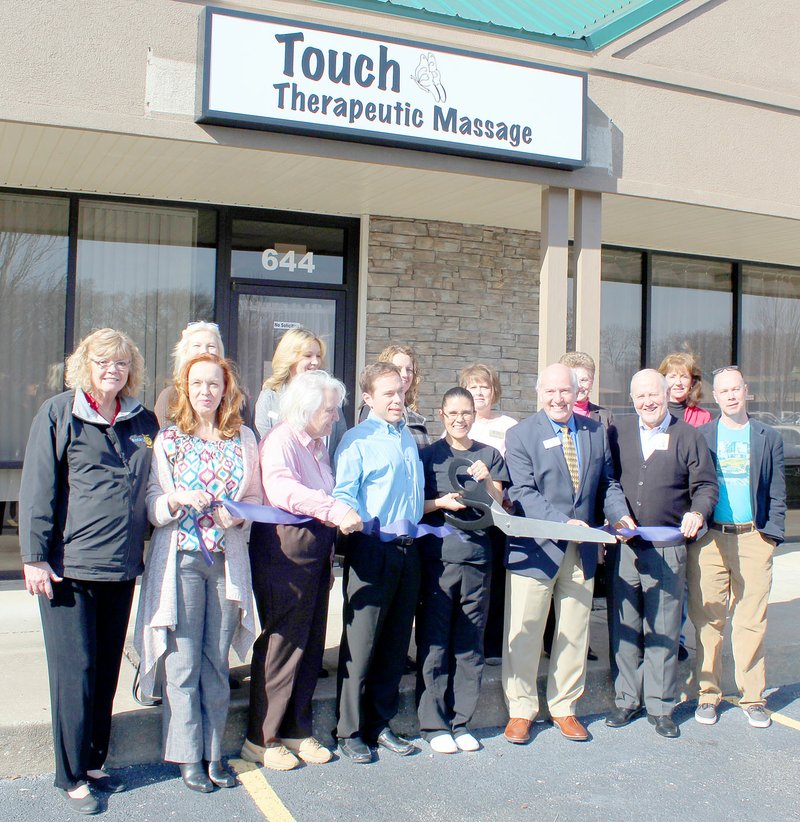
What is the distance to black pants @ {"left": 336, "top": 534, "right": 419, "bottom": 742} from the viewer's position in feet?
13.4

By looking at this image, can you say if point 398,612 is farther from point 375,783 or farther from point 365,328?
point 365,328

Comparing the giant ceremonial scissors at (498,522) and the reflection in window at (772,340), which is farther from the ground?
the reflection in window at (772,340)

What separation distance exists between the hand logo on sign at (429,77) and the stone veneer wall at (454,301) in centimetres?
196

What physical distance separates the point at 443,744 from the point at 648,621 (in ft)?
4.33

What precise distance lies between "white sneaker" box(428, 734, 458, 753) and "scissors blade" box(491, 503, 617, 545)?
41.1 inches

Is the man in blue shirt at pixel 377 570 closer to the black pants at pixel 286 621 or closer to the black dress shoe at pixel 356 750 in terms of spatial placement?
the black dress shoe at pixel 356 750

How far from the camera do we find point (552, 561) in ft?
14.7

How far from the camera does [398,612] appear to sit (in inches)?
165

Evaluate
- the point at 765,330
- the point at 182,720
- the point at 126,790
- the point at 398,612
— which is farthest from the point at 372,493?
the point at 765,330

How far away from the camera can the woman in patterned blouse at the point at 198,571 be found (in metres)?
3.69

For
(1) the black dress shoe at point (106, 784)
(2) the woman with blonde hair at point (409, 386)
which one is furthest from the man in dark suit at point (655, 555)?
(1) the black dress shoe at point (106, 784)

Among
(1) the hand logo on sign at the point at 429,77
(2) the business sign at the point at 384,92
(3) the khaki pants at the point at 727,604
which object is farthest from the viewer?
(1) the hand logo on sign at the point at 429,77

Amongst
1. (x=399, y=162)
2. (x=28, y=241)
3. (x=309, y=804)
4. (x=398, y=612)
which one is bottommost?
(x=309, y=804)

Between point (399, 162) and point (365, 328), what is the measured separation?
79.4 inches
